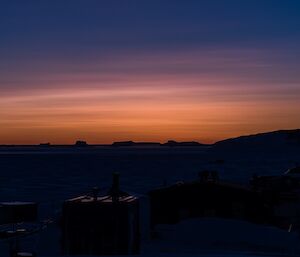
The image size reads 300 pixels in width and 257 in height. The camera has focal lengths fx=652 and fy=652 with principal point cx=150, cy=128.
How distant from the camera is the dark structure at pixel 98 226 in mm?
18047

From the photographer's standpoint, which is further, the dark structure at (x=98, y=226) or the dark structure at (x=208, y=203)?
Result: the dark structure at (x=208, y=203)

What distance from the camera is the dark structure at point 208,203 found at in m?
26.7

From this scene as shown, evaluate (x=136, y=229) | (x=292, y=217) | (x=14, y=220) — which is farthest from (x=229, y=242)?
(x=292, y=217)

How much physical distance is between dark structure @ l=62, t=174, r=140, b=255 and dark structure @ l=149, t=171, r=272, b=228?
323 inches

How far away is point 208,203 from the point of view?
2683cm

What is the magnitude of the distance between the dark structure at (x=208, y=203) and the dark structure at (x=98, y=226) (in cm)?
820

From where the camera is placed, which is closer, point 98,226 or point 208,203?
point 98,226

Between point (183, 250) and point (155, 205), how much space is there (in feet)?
25.5

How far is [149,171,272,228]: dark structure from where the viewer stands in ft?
87.5

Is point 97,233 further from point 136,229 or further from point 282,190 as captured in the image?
point 282,190

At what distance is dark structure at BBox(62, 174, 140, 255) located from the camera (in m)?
18.0

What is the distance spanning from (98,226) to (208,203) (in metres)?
9.56

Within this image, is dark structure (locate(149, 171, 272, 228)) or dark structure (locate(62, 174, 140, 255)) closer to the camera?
dark structure (locate(62, 174, 140, 255))

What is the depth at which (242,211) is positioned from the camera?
26.8 metres
